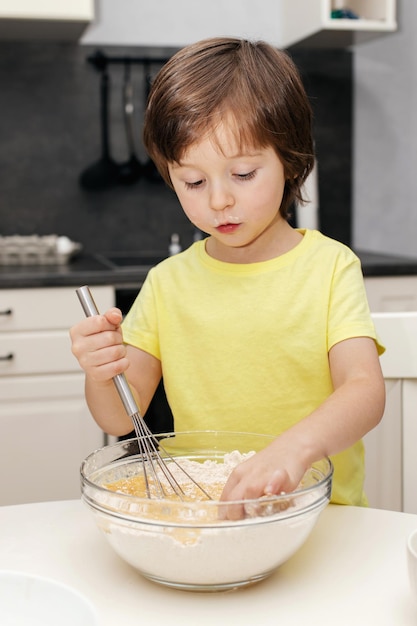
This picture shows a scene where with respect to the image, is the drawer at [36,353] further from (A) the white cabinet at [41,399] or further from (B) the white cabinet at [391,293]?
(B) the white cabinet at [391,293]

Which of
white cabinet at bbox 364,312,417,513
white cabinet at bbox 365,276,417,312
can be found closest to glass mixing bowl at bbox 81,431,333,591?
white cabinet at bbox 364,312,417,513

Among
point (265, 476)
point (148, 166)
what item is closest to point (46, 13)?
point (148, 166)

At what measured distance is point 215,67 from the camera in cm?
97

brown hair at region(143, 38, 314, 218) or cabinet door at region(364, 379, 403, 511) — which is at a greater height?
brown hair at region(143, 38, 314, 218)

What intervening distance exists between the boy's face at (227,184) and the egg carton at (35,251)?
1.50 meters

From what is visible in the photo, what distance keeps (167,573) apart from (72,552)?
0.46 feet

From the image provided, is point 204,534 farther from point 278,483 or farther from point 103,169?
point 103,169

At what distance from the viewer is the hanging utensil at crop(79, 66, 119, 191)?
2.75 m

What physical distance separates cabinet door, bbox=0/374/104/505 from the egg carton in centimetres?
40

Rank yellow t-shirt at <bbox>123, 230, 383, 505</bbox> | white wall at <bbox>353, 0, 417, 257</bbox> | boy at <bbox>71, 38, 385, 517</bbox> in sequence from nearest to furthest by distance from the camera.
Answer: boy at <bbox>71, 38, 385, 517</bbox>, yellow t-shirt at <bbox>123, 230, 383, 505</bbox>, white wall at <bbox>353, 0, 417, 257</bbox>

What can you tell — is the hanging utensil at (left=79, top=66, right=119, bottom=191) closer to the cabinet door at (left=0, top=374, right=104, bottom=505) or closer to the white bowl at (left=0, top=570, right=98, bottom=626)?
the cabinet door at (left=0, top=374, right=104, bottom=505)

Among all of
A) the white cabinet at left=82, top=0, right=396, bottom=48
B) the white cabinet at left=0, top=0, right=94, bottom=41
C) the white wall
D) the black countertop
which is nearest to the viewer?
the black countertop

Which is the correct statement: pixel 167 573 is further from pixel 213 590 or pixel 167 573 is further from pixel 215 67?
pixel 215 67

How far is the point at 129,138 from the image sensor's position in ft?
9.04
